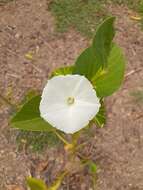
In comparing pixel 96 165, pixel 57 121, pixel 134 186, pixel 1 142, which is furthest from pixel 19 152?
pixel 57 121

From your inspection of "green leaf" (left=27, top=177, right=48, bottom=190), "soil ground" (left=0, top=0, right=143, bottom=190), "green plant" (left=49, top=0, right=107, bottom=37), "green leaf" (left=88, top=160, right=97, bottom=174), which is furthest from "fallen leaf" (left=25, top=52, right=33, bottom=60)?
"green leaf" (left=27, top=177, right=48, bottom=190)

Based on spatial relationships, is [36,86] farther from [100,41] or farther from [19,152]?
[100,41]

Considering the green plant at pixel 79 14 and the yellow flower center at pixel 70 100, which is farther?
the green plant at pixel 79 14

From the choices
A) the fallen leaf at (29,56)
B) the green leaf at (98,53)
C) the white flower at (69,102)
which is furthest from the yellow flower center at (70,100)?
the fallen leaf at (29,56)

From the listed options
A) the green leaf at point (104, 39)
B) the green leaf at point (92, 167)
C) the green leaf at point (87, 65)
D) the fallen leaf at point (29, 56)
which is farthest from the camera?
the fallen leaf at point (29, 56)

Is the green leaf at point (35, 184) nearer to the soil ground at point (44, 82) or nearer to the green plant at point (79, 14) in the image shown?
the soil ground at point (44, 82)
